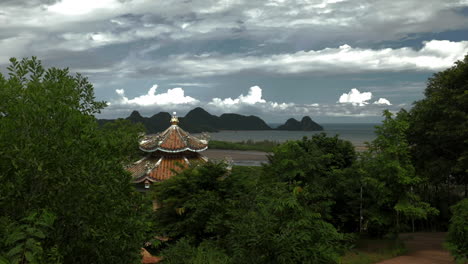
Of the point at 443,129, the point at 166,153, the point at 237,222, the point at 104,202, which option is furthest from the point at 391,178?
the point at 104,202

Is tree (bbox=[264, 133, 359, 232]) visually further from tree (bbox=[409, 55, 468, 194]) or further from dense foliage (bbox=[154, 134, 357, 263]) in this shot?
tree (bbox=[409, 55, 468, 194])

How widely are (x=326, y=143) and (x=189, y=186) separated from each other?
1155cm

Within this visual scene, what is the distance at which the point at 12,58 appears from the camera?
5664 mm

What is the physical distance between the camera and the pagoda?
2100cm

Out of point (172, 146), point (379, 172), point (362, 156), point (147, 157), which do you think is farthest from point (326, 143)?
point (147, 157)

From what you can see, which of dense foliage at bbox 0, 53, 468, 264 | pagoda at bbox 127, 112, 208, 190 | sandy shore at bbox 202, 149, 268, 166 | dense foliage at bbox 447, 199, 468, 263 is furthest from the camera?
sandy shore at bbox 202, 149, 268, 166

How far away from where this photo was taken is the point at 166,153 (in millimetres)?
22062

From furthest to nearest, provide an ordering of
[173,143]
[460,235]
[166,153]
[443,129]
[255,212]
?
1. [166,153]
2. [173,143]
3. [443,129]
4. [460,235]
5. [255,212]

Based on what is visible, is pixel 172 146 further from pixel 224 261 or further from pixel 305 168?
pixel 224 261

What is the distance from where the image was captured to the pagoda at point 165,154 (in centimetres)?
2100

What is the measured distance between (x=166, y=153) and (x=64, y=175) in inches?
680

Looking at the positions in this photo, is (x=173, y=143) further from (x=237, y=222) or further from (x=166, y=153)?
(x=237, y=222)

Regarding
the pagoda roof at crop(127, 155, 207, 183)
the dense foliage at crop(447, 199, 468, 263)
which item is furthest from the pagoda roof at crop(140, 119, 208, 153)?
the dense foliage at crop(447, 199, 468, 263)

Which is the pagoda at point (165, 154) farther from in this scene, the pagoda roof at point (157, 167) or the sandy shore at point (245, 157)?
the sandy shore at point (245, 157)
